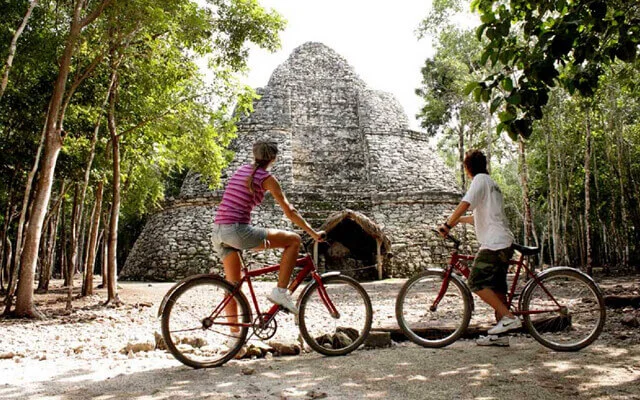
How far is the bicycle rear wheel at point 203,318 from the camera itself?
370 centimetres

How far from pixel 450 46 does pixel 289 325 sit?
1380 centimetres

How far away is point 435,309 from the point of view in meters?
4.49

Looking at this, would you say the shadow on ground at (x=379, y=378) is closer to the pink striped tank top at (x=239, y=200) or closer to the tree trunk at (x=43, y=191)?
the pink striped tank top at (x=239, y=200)

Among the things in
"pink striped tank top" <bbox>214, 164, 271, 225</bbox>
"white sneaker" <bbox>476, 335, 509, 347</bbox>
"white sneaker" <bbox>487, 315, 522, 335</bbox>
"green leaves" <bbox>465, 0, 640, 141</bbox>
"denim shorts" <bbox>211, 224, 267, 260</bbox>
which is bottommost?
"white sneaker" <bbox>476, 335, 509, 347</bbox>

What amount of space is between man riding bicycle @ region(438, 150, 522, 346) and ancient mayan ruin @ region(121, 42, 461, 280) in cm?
1210

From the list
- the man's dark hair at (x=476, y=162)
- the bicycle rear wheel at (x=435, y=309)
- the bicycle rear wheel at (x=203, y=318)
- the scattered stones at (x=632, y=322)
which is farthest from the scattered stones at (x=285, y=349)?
→ the scattered stones at (x=632, y=322)

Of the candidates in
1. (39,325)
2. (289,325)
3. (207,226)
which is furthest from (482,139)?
(39,325)

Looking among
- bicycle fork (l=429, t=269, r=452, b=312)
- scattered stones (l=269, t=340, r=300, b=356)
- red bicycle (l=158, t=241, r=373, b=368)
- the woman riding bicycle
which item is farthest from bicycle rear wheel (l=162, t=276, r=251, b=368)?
bicycle fork (l=429, t=269, r=452, b=312)

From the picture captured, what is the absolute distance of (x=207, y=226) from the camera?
60.2 ft

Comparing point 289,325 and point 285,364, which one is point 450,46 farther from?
point 285,364

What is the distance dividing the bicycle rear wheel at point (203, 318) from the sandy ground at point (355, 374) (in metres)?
0.13

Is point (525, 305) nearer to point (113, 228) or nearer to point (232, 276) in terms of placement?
point (232, 276)

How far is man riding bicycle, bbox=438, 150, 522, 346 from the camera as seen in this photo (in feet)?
13.7

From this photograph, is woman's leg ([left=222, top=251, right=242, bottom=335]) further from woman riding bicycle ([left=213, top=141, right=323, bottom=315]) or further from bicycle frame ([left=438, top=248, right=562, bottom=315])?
bicycle frame ([left=438, top=248, right=562, bottom=315])
